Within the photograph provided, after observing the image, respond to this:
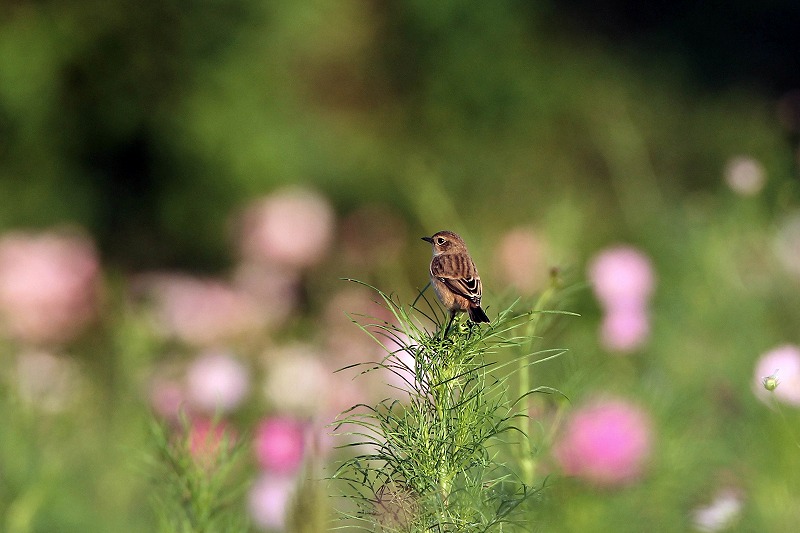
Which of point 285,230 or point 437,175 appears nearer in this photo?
point 285,230

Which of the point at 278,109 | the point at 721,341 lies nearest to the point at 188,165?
the point at 278,109

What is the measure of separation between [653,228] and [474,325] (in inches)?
80.2

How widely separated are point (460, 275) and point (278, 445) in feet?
2.91

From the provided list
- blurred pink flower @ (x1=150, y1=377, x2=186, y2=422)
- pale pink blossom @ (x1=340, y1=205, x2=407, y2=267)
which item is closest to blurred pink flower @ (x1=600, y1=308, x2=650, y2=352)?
blurred pink flower @ (x1=150, y1=377, x2=186, y2=422)

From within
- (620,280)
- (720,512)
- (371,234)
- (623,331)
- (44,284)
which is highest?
(371,234)

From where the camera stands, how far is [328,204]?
15.0 feet

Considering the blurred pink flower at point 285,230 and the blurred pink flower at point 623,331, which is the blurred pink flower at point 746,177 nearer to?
the blurred pink flower at point 623,331

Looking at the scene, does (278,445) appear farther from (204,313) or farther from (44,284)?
(44,284)

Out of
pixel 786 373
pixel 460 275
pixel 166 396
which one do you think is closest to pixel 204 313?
pixel 166 396

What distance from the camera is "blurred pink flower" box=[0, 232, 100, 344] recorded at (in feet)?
10.9

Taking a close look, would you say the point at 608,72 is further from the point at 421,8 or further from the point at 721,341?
the point at 721,341

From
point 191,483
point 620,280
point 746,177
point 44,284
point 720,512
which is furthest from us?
point 44,284

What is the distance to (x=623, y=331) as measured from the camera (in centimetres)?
173

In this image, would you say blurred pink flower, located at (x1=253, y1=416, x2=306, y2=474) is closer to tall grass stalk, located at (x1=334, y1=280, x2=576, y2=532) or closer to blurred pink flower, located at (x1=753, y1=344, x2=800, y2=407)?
blurred pink flower, located at (x1=753, y1=344, x2=800, y2=407)
